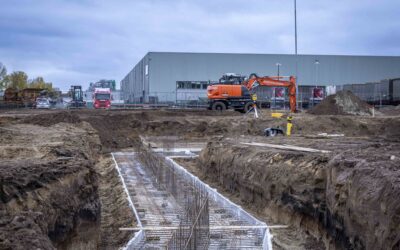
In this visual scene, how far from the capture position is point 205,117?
35156 millimetres

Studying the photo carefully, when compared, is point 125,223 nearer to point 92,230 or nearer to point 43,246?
point 92,230

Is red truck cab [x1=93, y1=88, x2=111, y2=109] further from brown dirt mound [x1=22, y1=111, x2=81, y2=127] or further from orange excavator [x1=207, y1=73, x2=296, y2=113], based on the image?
brown dirt mound [x1=22, y1=111, x2=81, y2=127]

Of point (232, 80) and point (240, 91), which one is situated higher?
point (232, 80)

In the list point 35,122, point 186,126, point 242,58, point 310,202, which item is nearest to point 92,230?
point 310,202

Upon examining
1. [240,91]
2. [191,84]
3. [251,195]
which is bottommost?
[251,195]

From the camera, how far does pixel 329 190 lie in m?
9.13

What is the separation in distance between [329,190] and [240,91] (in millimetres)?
28328

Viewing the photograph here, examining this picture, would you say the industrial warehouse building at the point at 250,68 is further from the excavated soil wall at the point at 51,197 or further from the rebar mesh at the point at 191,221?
the excavated soil wall at the point at 51,197

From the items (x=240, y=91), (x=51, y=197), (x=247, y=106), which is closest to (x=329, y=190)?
(x=51, y=197)

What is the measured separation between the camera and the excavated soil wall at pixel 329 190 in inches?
275

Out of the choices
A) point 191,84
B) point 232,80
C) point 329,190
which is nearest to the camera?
point 329,190

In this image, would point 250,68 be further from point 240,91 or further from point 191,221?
point 191,221

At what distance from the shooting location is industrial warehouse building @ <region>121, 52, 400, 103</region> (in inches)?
2571

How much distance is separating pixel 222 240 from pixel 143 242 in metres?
1.36
